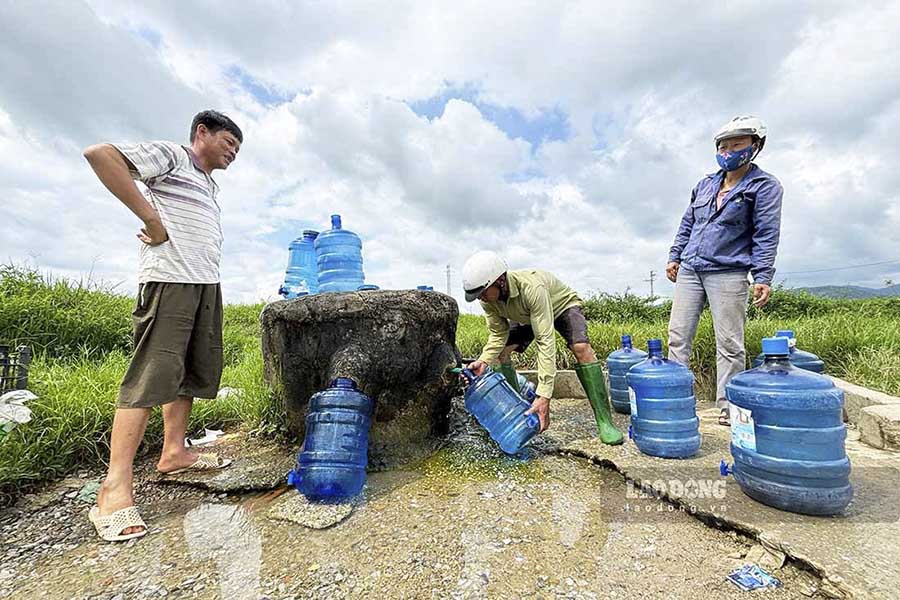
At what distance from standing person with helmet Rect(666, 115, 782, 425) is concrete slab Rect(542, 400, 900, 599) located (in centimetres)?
68

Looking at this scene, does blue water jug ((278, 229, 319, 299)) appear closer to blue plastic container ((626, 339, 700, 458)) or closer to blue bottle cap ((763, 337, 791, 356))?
blue plastic container ((626, 339, 700, 458))

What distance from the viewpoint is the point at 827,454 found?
1.91 m

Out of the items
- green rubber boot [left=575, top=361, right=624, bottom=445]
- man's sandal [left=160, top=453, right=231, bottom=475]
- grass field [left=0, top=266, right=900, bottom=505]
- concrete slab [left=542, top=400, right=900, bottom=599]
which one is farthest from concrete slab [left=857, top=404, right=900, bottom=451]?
man's sandal [left=160, top=453, right=231, bottom=475]

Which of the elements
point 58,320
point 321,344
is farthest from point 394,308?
point 58,320

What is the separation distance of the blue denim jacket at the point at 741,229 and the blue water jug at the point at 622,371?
0.90 meters

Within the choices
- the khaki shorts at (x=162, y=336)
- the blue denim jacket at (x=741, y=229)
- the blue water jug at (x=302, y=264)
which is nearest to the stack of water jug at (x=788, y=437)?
the blue denim jacket at (x=741, y=229)

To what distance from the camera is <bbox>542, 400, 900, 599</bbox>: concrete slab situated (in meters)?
1.51

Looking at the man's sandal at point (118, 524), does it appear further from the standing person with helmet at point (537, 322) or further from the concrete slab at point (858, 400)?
the concrete slab at point (858, 400)

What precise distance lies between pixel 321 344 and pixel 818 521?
2.62 metres

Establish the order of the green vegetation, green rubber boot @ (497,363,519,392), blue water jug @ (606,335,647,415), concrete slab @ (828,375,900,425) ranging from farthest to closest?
blue water jug @ (606,335,647,415) < green rubber boot @ (497,363,519,392) < concrete slab @ (828,375,900,425) < the green vegetation

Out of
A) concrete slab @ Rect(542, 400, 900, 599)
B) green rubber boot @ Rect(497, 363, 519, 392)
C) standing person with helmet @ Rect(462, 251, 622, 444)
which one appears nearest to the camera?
concrete slab @ Rect(542, 400, 900, 599)

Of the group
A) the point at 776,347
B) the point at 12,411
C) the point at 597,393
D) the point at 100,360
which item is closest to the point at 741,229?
the point at 776,347

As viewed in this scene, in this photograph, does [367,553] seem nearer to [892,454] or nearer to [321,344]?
[321,344]

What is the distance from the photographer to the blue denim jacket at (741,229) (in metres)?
2.96
